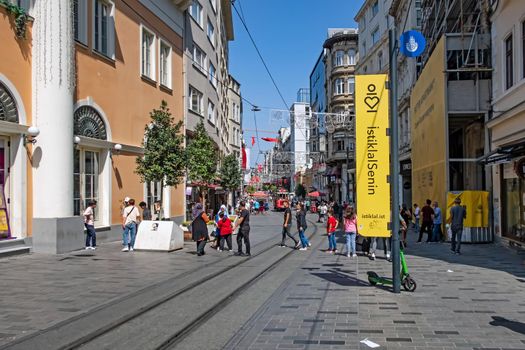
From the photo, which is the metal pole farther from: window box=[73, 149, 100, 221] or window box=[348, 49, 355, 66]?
window box=[348, 49, 355, 66]

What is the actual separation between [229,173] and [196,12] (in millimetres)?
14466

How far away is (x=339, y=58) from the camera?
66.1m

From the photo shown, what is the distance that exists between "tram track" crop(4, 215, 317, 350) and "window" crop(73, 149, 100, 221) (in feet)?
24.0

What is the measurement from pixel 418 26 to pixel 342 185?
101 feet

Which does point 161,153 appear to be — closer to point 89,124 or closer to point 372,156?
point 89,124

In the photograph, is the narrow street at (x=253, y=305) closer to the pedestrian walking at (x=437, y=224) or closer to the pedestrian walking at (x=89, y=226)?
the pedestrian walking at (x=89, y=226)

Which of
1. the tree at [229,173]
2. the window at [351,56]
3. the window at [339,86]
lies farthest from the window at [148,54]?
the window at [351,56]

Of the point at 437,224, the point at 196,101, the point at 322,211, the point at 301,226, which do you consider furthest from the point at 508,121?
the point at 322,211

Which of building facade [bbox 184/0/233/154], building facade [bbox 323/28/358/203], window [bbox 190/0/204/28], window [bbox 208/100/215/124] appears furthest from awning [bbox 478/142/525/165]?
building facade [bbox 323/28/358/203]

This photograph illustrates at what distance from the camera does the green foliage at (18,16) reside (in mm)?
14366

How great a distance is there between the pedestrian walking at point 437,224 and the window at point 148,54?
43.7ft

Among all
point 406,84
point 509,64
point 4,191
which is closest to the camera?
point 4,191

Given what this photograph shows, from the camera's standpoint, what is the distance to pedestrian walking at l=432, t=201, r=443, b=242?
20.4m

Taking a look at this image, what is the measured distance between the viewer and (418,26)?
3509cm
